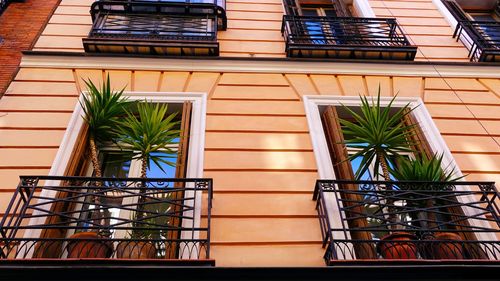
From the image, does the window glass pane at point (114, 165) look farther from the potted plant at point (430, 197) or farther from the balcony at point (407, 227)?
the potted plant at point (430, 197)

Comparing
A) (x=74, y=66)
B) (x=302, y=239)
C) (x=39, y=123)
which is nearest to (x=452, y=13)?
(x=302, y=239)

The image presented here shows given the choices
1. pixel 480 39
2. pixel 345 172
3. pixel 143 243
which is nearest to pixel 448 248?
pixel 345 172

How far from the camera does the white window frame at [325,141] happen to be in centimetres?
525

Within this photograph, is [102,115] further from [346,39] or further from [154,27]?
[346,39]

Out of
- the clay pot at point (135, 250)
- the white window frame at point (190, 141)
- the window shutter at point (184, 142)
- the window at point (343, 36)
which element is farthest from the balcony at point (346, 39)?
the clay pot at point (135, 250)

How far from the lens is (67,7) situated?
28.8ft

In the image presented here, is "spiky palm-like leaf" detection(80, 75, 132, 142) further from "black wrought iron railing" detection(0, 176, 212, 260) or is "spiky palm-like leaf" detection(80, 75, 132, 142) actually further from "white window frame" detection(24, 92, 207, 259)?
"black wrought iron railing" detection(0, 176, 212, 260)

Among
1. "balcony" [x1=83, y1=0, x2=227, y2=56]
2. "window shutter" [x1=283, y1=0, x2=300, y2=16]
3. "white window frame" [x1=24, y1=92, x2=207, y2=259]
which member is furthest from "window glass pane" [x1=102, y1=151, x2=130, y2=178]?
"window shutter" [x1=283, y1=0, x2=300, y2=16]

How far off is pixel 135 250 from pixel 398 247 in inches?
107

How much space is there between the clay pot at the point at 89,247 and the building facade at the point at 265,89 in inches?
28.9

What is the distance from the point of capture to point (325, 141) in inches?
244

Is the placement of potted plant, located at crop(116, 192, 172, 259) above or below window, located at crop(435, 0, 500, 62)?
below

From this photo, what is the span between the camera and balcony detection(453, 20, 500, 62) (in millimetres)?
7957

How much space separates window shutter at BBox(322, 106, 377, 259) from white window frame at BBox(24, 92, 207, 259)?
1.79 m
